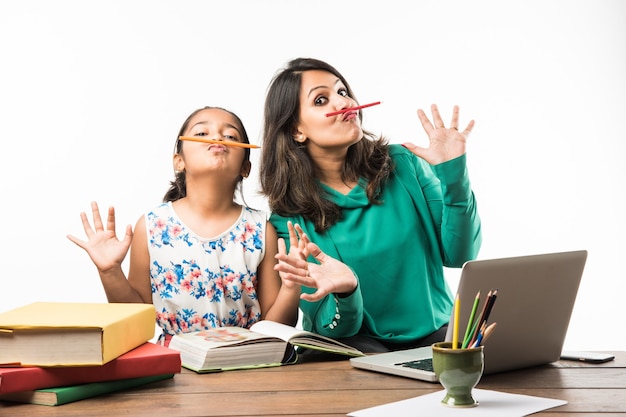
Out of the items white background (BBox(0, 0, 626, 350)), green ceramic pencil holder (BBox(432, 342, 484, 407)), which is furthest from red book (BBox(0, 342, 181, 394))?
white background (BBox(0, 0, 626, 350))

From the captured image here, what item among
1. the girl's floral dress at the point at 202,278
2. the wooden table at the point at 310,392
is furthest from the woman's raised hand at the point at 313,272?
the girl's floral dress at the point at 202,278

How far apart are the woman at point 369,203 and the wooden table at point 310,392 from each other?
2.00ft

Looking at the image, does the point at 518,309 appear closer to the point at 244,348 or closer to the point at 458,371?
the point at 458,371

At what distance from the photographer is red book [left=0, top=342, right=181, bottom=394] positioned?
121cm

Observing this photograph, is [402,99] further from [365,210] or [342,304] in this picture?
[342,304]

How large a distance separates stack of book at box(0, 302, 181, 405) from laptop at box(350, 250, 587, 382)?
43 cm

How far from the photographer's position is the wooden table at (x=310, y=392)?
3.77ft

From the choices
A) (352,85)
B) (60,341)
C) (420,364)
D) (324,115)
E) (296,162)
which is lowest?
(420,364)

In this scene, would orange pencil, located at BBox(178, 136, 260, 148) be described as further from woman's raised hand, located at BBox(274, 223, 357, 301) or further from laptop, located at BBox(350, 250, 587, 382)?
laptop, located at BBox(350, 250, 587, 382)

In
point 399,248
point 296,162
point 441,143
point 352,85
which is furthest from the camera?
point 352,85

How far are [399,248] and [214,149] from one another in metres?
0.60

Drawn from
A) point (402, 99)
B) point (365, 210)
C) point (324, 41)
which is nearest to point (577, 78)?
point (402, 99)

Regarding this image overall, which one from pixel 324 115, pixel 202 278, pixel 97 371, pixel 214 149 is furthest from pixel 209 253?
pixel 97 371

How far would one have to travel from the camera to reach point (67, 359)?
1.24 m
